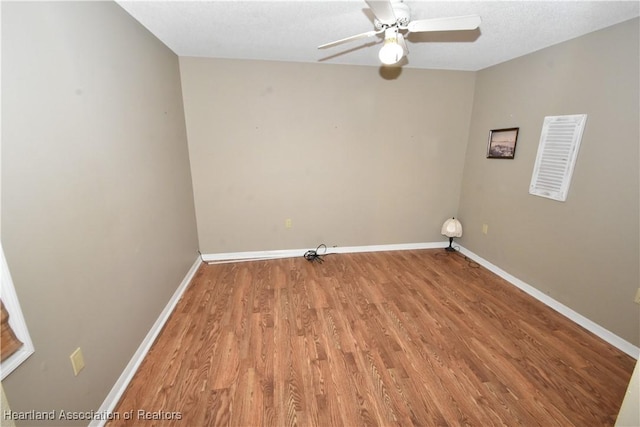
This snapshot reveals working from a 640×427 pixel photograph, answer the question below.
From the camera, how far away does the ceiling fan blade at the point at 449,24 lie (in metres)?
1.44

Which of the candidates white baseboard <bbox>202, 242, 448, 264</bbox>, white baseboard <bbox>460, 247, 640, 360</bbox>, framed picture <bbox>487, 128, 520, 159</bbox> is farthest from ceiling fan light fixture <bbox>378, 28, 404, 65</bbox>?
white baseboard <bbox>460, 247, 640, 360</bbox>

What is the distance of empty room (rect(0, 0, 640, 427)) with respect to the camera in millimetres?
1202

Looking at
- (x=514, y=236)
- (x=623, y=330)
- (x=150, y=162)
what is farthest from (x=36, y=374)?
(x=514, y=236)

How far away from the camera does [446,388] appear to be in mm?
1604

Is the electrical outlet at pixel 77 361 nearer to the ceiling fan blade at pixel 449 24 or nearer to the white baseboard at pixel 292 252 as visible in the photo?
the white baseboard at pixel 292 252

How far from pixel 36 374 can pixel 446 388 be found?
80.9 inches

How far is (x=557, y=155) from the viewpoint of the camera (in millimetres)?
2328

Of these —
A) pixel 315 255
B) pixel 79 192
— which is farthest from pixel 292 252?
pixel 79 192

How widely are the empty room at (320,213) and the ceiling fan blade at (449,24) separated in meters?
0.06

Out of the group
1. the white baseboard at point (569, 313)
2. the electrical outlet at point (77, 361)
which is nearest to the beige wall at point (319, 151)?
the white baseboard at point (569, 313)

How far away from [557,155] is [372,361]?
2415 millimetres

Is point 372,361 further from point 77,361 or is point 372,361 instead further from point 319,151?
point 319,151

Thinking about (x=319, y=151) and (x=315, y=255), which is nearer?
(x=319, y=151)

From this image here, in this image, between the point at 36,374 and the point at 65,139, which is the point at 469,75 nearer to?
the point at 65,139
